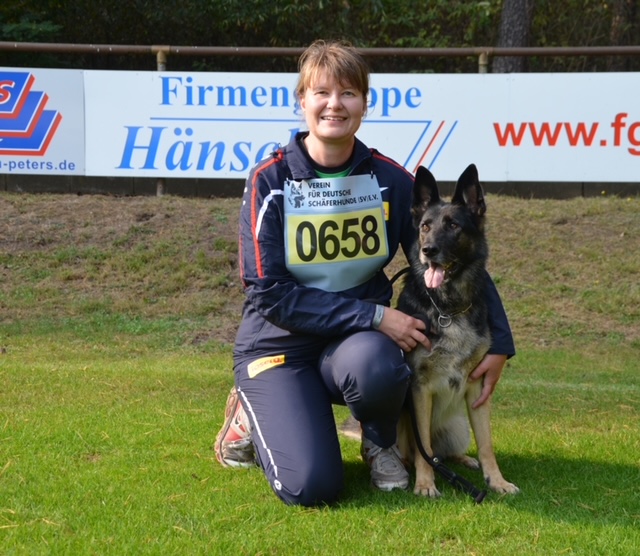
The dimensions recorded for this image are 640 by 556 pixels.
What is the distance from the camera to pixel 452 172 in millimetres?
10719

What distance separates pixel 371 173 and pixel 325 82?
495 millimetres

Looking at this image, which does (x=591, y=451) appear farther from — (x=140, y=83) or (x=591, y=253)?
(x=140, y=83)

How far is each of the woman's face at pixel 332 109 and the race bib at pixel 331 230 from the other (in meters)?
0.23

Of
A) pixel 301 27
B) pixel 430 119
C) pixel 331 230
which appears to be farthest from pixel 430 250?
pixel 301 27

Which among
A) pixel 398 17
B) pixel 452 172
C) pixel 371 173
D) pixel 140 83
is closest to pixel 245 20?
pixel 398 17

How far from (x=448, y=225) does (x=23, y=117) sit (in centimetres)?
794

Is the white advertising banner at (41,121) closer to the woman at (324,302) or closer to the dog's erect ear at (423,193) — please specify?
the woman at (324,302)

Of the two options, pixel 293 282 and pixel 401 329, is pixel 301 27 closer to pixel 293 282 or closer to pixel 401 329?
pixel 293 282

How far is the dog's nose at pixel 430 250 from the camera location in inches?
161

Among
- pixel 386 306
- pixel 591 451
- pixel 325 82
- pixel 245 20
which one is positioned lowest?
pixel 591 451

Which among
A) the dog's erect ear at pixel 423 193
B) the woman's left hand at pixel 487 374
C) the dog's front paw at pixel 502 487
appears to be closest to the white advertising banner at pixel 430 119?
the dog's erect ear at pixel 423 193

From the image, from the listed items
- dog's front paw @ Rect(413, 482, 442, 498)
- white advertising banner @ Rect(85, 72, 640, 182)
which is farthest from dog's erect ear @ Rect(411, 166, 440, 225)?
white advertising banner @ Rect(85, 72, 640, 182)

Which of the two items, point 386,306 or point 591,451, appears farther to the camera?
point 591,451

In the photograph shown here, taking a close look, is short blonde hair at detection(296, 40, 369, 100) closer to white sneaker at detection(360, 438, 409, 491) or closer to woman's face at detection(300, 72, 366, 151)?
woman's face at detection(300, 72, 366, 151)
